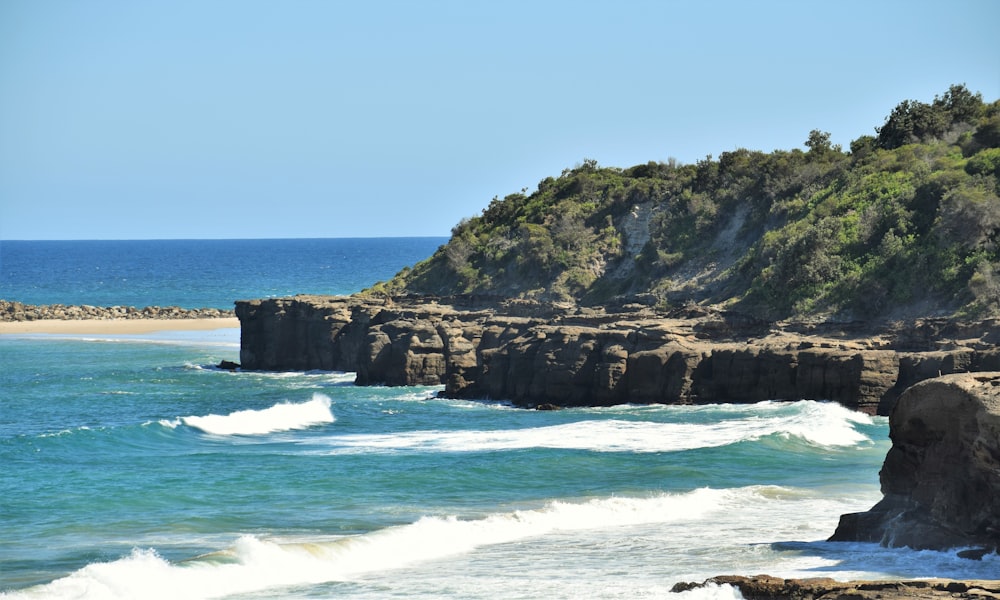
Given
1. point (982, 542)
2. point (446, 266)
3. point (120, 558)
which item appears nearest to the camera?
point (982, 542)

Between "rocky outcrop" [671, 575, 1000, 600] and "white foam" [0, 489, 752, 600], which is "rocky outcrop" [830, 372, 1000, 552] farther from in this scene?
"white foam" [0, 489, 752, 600]

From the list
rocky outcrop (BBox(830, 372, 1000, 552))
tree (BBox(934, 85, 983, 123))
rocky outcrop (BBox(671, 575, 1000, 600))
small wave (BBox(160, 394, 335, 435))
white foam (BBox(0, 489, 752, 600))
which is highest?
tree (BBox(934, 85, 983, 123))

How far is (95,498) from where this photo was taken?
29.0 meters

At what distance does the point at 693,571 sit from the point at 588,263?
48488mm

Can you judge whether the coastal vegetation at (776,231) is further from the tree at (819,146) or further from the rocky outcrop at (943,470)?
the rocky outcrop at (943,470)

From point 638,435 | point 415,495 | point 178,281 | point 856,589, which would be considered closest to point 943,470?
point 856,589

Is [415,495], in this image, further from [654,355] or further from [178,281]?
[178,281]

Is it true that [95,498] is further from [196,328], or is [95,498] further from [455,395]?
[196,328]

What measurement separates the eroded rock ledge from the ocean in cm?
93

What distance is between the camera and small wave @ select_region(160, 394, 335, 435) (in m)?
41.1

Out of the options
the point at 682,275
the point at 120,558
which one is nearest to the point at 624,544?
the point at 120,558

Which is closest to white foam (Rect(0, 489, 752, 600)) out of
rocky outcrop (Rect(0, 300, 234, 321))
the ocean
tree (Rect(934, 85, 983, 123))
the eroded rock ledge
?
the ocean

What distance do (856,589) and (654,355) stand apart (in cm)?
2635

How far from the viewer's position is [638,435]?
Result: 3716 cm
